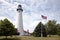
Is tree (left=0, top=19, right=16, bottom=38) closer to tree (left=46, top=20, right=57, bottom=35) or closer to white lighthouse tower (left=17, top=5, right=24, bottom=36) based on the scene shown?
white lighthouse tower (left=17, top=5, right=24, bottom=36)

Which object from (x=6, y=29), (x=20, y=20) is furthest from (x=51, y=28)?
(x=6, y=29)

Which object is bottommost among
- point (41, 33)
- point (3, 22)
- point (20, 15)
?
point (41, 33)

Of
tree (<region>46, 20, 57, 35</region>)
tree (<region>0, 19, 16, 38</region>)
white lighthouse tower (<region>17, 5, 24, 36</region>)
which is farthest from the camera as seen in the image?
white lighthouse tower (<region>17, 5, 24, 36</region>)

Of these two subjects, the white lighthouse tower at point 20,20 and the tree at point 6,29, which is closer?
the tree at point 6,29

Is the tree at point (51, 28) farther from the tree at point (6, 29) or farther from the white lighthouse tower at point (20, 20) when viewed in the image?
the tree at point (6, 29)

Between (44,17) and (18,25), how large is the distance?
125ft

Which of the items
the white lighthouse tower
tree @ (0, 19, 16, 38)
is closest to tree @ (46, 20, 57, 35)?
the white lighthouse tower

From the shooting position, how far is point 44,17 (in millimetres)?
47031

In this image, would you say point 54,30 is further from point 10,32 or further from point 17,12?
point 10,32

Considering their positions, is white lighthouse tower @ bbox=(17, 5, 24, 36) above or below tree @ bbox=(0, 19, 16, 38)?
above

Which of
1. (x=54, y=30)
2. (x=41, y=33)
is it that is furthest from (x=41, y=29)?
(x=54, y=30)

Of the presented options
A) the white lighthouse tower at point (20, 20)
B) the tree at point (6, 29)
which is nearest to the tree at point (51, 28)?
the white lighthouse tower at point (20, 20)

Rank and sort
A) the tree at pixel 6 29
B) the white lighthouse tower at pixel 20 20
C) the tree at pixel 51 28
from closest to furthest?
the tree at pixel 6 29 → the tree at pixel 51 28 → the white lighthouse tower at pixel 20 20

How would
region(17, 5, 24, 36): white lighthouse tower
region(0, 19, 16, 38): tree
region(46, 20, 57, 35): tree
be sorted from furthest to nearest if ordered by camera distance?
region(17, 5, 24, 36): white lighthouse tower, region(46, 20, 57, 35): tree, region(0, 19, 16, 38): tree
